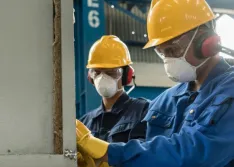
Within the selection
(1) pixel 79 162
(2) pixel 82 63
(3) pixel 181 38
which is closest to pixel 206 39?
(3) pixel 181 38

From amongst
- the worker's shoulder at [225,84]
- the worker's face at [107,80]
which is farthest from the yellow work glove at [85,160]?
the worker's face at [107,80]

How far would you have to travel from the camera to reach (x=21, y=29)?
3.27ft

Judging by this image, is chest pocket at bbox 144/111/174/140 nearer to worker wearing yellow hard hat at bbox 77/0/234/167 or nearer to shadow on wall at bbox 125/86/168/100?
worker wearing yellow hard hat at bbox 77/0/234/167

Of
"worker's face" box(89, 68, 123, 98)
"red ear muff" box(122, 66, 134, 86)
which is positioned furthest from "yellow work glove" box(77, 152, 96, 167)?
"red ear muff" box(122, 66, 134, 86)

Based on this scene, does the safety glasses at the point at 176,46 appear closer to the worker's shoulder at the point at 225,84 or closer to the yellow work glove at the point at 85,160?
the worker's shoulder at the point at 225,84

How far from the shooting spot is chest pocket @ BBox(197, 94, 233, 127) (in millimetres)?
1357

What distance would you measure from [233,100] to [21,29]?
0.73 meters

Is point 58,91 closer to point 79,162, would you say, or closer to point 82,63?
point 79,162

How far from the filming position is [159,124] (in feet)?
5.53

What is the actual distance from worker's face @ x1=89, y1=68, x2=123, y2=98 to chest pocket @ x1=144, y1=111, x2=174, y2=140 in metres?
0.87

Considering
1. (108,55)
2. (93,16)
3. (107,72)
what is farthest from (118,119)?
(93,16)

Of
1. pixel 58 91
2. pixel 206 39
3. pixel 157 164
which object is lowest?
pixel 157 164

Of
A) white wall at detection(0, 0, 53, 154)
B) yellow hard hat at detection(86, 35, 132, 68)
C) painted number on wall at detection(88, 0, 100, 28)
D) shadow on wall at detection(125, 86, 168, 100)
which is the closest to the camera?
white wall at detection(0, 0, 53, 154)

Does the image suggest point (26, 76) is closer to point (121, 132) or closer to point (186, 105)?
point (186, 105)
